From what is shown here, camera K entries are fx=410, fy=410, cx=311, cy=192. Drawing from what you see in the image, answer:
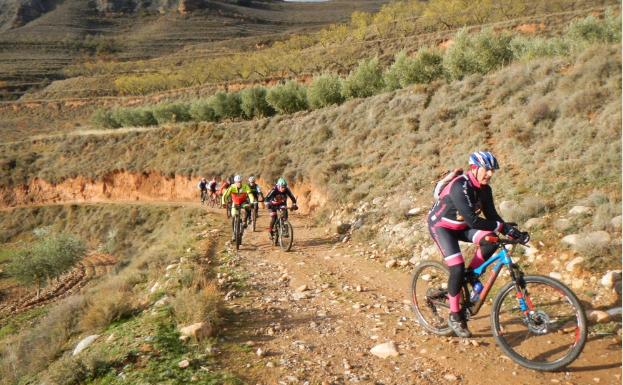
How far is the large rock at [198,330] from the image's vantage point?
21.4 feet

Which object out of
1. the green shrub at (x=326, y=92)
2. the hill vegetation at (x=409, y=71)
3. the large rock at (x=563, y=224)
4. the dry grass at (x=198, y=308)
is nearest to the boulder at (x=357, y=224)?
the large rock at (x=563, y=224)

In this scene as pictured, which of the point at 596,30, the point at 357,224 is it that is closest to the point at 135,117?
the point at 357,224

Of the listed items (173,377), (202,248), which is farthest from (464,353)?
(202,248)

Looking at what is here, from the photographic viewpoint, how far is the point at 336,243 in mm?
12969

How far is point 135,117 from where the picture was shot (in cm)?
5484

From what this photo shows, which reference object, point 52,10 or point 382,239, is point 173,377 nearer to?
point 382,239

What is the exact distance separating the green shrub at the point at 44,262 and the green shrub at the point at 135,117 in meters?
29.0

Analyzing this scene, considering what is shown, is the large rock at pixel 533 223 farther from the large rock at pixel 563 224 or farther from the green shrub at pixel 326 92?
the green shrub at pixel 326 92

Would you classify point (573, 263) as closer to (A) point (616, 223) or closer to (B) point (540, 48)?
(A) point (616, 223)

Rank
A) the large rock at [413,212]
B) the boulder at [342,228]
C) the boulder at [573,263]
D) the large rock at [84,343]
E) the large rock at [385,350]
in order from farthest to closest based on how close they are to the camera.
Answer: the boulder at [342,228] < the large rock at [413,212] < the large rock at [84,343] < the boulder at [573,263] < the large rock at [385,350]

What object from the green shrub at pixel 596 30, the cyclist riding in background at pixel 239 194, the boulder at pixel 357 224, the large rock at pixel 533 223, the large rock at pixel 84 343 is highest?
the green shrub at pixel 596 30

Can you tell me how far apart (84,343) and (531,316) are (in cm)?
750

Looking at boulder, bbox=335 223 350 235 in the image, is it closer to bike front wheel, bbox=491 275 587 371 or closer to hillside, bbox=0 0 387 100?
bike front wheel, bbox=491 275 587 371

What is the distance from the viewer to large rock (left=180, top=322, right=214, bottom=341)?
651 cm
